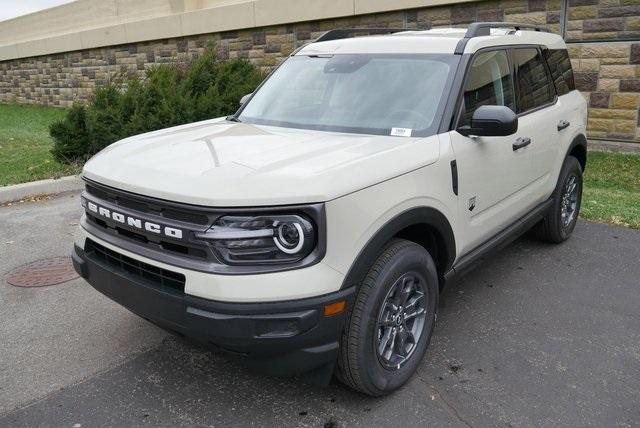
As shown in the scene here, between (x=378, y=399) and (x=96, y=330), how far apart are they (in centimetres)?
196

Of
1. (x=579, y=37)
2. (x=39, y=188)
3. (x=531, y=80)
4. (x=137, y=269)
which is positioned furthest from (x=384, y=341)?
(x=579, y=37)

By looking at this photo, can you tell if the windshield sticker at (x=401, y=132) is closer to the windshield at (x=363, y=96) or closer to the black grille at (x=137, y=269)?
the windshield at (x=363, y=96)

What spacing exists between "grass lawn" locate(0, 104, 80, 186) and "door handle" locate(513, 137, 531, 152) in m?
6.29

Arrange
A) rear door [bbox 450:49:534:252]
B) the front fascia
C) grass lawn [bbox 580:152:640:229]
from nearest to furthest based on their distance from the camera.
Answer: the front fascia → rear door [bbox 450:49:534:252] → grass lawn [bbox 580:152:640:229]

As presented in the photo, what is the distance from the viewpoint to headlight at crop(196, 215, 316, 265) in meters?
2.43

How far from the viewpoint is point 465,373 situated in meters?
3.19

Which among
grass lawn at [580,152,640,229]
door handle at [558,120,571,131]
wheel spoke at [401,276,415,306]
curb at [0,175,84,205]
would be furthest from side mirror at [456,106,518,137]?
curb at [0,175,84,205]

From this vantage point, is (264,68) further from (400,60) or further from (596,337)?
(596,337)

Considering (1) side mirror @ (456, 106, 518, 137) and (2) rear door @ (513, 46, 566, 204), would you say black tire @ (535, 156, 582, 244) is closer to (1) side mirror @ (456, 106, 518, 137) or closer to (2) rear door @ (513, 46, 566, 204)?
(2) rear door @ (513, 46, 566, 204)

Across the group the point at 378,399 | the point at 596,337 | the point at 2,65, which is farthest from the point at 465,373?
the point at 2,65

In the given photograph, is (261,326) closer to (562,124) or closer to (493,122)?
(493,122)

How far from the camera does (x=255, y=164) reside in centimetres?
271

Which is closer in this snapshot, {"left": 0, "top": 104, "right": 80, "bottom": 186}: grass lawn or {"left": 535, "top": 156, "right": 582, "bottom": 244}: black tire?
{"left": 535, "top": 156, "right": 582, "bottom": 244}: black tire

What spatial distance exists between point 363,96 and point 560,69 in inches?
91.8
